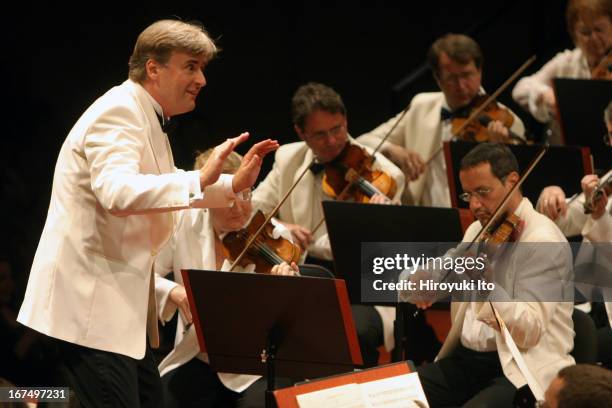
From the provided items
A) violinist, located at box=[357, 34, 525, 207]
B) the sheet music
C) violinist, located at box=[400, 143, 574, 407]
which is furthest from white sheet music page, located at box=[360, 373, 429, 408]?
violinist, located at box=[357, 34, 525, 207]

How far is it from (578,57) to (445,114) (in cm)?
69

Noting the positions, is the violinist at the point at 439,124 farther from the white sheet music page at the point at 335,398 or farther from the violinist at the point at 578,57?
the white sheet music page at the point at 335,398

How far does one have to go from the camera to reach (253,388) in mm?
3381

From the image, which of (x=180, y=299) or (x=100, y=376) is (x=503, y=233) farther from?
(x=100, y=376)

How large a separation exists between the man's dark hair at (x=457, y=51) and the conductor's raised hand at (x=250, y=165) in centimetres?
204

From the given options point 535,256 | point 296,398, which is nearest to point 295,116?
point 535,256

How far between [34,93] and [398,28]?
82.2 inches

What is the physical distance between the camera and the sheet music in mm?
2447

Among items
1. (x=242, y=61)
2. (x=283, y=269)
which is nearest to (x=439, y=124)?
(x=242, y=61)

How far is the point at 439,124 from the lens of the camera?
460 centimetres

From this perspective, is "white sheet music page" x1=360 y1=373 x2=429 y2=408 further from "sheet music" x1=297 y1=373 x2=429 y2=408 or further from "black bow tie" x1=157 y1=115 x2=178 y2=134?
"black bow tie" x1=157 y1=115 x2=178 y2=134

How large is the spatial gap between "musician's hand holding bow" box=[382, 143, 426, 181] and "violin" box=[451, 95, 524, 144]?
0.67 feet

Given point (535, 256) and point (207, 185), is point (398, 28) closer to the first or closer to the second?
point (535, 256)

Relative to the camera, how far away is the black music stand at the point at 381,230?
11.3ft
